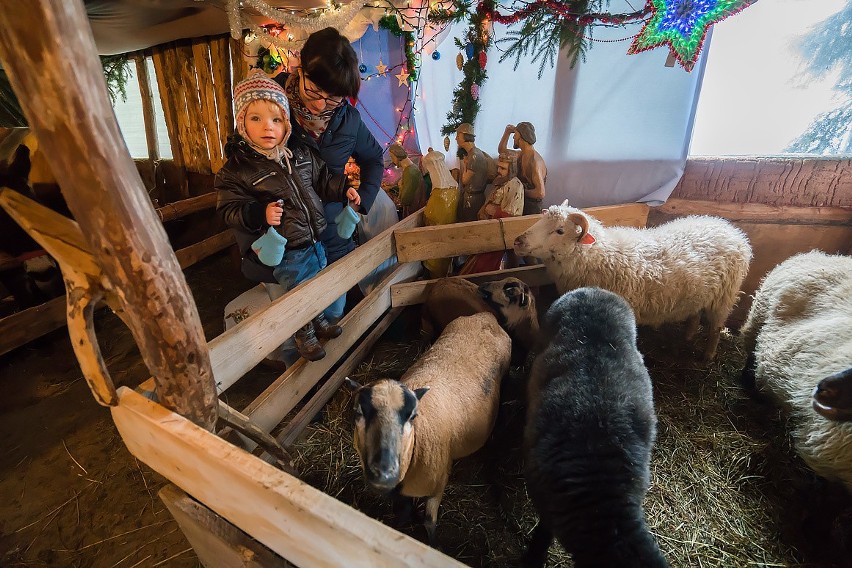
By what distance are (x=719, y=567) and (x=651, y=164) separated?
A: 3466mm

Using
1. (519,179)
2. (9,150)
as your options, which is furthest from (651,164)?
(9,150)

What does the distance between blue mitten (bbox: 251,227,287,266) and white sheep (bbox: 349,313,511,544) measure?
35.8 inches

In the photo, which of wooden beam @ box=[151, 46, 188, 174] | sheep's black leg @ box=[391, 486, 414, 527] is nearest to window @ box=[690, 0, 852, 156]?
sheep's black leg @ box=[391, 486, 414, 527]

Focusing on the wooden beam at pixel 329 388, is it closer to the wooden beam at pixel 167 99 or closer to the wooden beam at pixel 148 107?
the wooden beam at pixel 167 99

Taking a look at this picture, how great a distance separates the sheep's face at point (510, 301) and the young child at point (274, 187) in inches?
55.1

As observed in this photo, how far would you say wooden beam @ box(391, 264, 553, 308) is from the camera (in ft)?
12.0

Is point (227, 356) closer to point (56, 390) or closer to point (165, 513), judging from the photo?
point (165, 513)

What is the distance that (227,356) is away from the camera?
6.14 feet

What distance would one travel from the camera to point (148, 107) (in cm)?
721

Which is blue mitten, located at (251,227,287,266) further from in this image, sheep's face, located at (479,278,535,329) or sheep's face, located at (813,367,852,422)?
sheep's face, located at (813,367,852,422)

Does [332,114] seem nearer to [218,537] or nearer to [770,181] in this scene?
[218,537]

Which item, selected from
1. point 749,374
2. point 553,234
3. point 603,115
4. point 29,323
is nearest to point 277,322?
point 553,234

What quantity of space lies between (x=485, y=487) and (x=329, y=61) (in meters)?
2.74

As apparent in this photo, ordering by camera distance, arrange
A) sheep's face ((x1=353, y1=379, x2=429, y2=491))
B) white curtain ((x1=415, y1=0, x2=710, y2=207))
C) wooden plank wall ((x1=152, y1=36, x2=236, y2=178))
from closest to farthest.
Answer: sheep's face ((x1=353, y1=379, x2=429, y2=491))
white curtain ((x1=415, y1=0, x2=710, y2=207))
wooden plank wall ((x1=152, y1=36, x2=236, y2=178))
